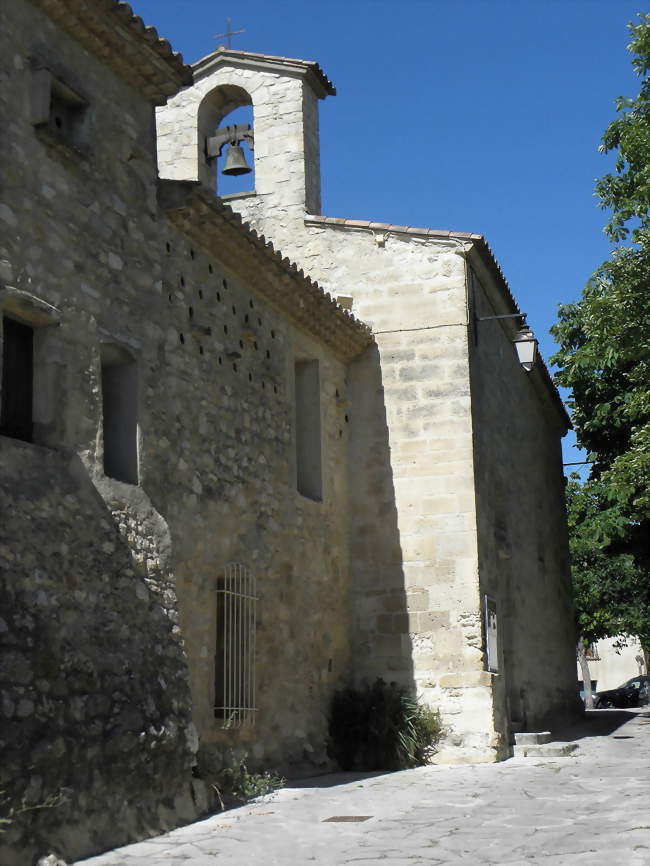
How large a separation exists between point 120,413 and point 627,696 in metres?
30.6

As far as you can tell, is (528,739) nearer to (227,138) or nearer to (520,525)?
(520,525)

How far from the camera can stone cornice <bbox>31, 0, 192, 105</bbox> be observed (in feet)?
24.7

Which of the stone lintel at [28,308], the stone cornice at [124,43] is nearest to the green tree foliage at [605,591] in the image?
the stone cornice at [124,43]

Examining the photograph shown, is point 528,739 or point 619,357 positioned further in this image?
point 619,357

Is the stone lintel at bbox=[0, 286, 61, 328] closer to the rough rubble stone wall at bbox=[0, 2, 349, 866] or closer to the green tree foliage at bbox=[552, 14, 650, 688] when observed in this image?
the rough rubble stone wall at bbox=[0, 2, 349, 866]

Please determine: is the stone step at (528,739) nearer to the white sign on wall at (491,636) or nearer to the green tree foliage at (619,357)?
the white sign on wall at (491,636)

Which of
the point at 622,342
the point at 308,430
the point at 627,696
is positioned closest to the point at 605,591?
the point at 627,696

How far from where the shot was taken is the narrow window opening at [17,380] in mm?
6812

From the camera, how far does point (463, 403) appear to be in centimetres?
1214

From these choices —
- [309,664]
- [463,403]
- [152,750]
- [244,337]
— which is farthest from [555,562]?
[152,750]

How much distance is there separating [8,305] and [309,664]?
205 inches

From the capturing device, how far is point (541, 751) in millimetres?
11453

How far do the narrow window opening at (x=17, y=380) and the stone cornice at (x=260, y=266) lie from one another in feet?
7.13

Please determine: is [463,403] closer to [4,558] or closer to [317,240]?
[317,240]
